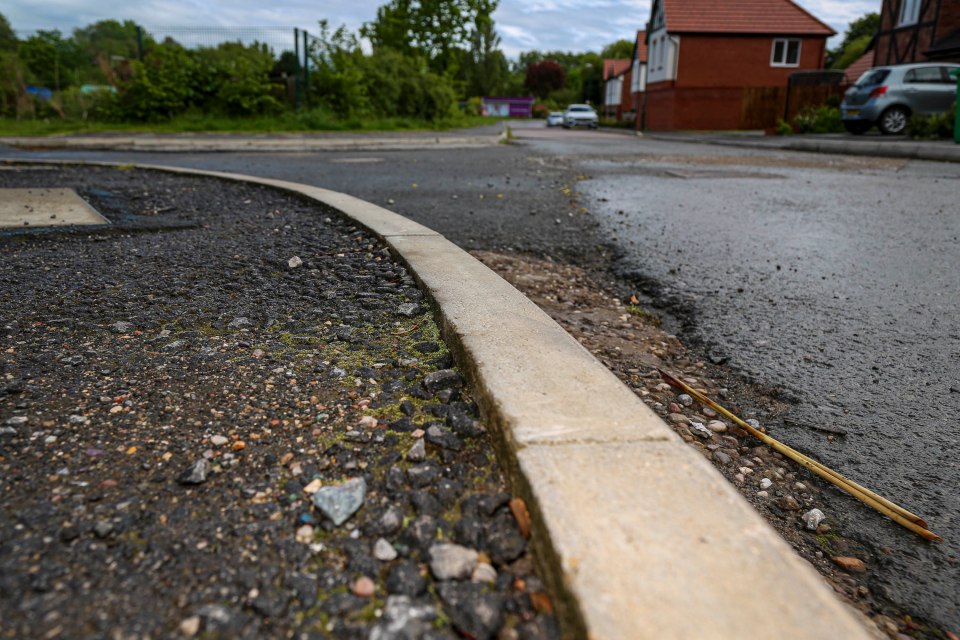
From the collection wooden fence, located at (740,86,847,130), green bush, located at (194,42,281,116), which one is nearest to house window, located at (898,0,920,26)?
wooden fence, located at (740,86,847,130)

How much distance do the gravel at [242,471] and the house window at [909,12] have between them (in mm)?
28831

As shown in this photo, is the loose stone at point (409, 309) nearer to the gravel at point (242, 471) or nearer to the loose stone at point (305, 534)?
the gravel at point (242, 471)

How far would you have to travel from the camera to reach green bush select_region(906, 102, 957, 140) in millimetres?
13606

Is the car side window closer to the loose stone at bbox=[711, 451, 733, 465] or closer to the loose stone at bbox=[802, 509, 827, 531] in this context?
the loose stone at bbox=[711, 451, 733, 465]

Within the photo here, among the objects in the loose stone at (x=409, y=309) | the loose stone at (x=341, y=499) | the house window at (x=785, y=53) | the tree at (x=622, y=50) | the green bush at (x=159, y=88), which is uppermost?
the tree at (x=622, y=50)

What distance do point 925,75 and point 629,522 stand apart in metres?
19.5

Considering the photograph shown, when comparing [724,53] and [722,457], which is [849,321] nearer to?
[722,457]

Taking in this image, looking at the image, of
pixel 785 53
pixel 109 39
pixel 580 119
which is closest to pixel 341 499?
pixel 785 53

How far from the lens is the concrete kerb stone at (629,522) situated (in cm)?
92

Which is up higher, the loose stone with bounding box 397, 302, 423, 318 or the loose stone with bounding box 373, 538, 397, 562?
the loose stone with bounding box 397, 302, 423, 318

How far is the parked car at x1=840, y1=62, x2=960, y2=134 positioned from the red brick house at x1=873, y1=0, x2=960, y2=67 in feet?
21.9

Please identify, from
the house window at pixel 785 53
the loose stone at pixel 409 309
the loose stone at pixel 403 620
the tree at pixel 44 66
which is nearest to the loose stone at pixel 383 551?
the loose stone at pixel 403 620

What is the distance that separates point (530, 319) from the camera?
2119 mm

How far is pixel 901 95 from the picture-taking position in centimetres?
1568
